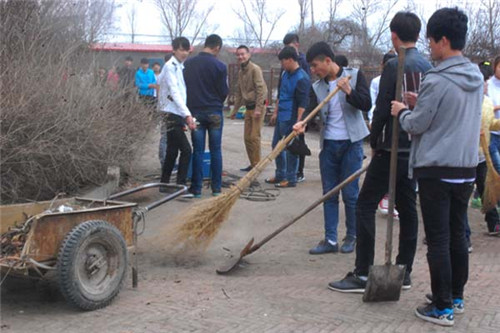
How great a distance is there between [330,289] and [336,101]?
1798mm

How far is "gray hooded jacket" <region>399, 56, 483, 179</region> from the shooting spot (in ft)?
13.1

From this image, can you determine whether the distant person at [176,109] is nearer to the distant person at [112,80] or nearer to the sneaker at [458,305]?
the distant person at [112,80]

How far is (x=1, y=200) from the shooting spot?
6094 millimetres

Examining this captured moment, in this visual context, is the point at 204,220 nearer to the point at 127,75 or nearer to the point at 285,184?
the point at 285,184

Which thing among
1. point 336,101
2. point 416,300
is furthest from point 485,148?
point 416,300

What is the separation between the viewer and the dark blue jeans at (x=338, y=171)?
19.2 ft

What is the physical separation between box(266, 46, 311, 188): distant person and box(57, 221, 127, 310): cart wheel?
14.3ft

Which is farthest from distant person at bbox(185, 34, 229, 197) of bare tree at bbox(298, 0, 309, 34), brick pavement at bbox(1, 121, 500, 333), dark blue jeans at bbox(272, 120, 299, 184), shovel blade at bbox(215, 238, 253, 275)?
bare tree at bbox(298, 0, 309, 34)

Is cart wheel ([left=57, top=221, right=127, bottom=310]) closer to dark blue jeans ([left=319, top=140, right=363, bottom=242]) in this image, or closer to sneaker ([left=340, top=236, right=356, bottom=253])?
dark blue jeans ([left=319, top=140, right=363, bottom=242])

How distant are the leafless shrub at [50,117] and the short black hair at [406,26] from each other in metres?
3.42

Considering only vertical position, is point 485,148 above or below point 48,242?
above

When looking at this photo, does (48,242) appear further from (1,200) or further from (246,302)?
(1,200)

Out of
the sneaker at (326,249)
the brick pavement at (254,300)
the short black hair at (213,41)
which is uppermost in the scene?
the short black hair at (213,41)

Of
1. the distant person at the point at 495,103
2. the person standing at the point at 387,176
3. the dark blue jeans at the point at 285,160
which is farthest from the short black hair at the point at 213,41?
the person standing at the point at 387,176
